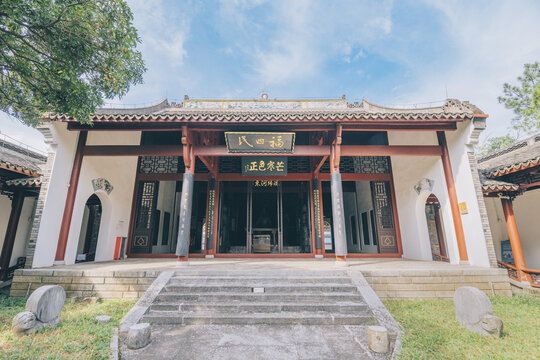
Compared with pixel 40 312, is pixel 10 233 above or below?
above

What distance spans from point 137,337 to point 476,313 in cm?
433

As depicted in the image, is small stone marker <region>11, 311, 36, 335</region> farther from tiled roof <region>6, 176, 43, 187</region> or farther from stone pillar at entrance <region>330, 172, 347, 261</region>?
stone pillar at entrance <region>330, 172, 347, 261</region>

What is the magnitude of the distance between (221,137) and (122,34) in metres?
4.66

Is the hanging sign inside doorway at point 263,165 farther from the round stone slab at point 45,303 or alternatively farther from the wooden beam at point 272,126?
the round stone slab at point 45,303

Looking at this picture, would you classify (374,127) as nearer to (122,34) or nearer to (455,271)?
(455,271)

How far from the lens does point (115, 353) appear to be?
109 inches

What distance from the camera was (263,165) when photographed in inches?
265

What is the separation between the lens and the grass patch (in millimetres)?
2773

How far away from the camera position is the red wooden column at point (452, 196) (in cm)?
610

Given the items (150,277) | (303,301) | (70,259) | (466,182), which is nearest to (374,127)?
(466,182)

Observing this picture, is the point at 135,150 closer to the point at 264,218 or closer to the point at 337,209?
the point at 337,209

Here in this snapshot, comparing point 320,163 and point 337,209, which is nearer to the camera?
point 337,209

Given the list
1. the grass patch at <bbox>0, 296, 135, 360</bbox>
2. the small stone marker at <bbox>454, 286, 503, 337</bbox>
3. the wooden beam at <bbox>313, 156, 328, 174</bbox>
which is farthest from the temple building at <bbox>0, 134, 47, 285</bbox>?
the small stone marker at <bbox>454, 286, 503, 337</bbox>

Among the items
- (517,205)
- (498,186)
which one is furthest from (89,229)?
(517,205)
